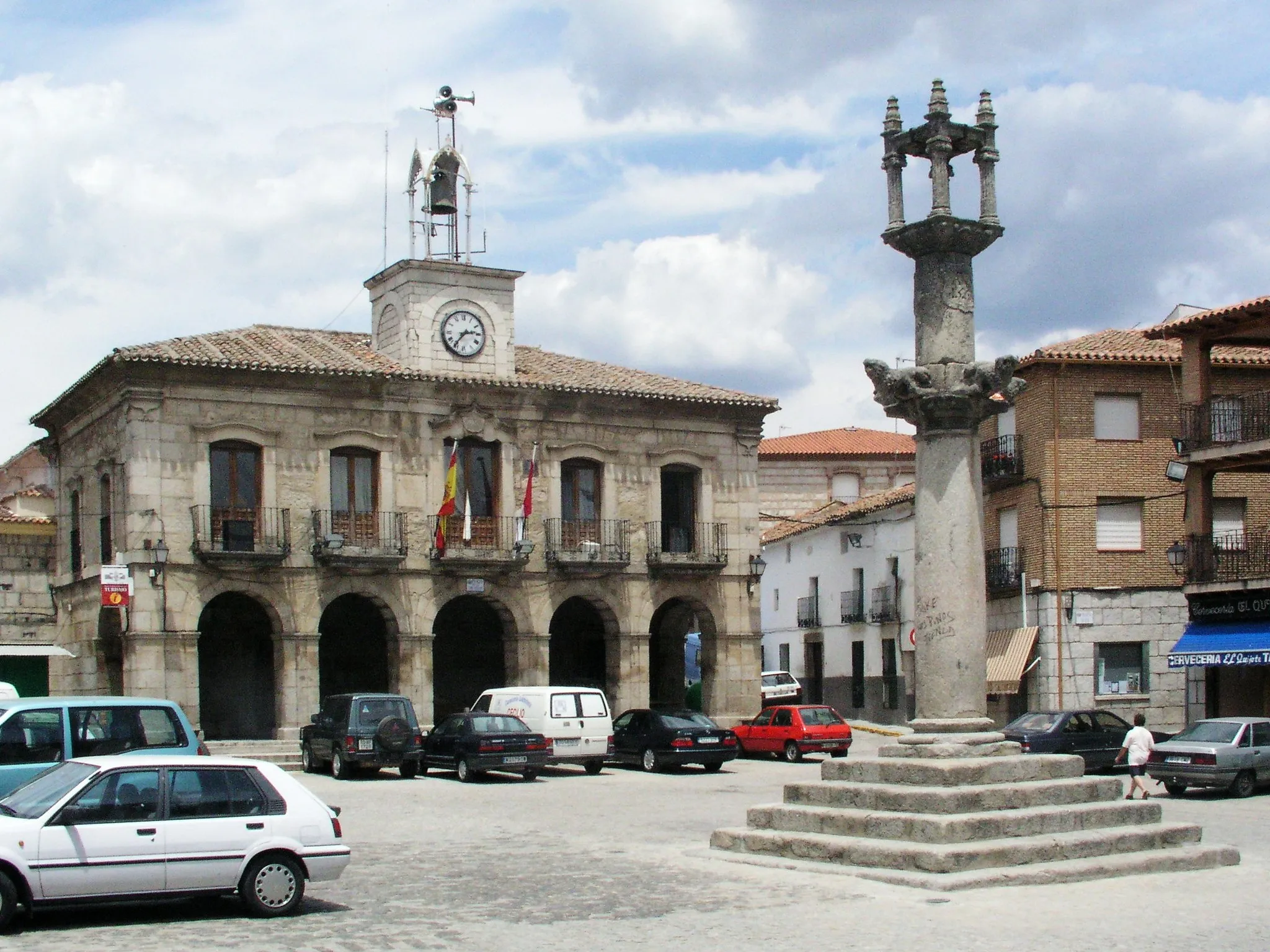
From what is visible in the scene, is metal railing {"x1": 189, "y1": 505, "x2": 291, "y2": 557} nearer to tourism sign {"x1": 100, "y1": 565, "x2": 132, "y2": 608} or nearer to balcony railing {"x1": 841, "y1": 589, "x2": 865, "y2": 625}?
tourism sign {"x1": 100, "y1": 565, "x2": 132, "y2": 608}

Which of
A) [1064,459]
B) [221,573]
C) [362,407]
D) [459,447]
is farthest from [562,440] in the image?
[1064,459]

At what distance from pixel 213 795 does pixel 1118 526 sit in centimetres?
2758

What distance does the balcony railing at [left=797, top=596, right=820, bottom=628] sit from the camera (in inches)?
1938

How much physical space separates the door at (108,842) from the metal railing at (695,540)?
2562 centimetres

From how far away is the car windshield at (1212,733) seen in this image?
24703 mm

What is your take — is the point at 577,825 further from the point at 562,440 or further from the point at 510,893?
the point at 562,440

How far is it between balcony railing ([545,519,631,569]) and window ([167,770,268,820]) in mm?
23525

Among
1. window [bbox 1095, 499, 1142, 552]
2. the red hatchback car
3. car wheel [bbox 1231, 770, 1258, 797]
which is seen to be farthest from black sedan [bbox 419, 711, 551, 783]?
window [bbox 1095, 499, 1142, 552]

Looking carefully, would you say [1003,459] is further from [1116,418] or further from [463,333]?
[463,333]

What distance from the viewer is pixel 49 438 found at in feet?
129

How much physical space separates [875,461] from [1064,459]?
25.6 metres

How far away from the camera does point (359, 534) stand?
34.8 metres

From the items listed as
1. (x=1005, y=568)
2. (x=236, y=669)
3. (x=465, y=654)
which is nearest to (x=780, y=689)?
(x=1005, y=568)

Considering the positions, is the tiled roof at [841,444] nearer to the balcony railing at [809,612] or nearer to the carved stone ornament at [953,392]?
the balcony railing at [809,612]
